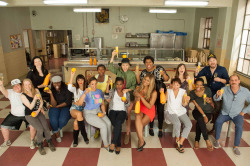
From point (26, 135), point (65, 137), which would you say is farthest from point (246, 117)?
point (26, 135)

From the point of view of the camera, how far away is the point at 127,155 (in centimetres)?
296

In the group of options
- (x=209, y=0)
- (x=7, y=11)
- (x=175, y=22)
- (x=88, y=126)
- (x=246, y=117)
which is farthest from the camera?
(x=175, y=22)

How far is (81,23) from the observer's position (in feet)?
29.7

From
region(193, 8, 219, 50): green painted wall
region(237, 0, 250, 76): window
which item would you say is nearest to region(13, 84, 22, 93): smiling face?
region(237, 0, 250, 76): window

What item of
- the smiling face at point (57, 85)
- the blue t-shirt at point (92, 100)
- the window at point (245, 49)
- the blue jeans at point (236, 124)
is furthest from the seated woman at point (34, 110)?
the window at point (245, 49)

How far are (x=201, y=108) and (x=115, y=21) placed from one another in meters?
6.86

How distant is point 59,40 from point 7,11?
839 centimetres

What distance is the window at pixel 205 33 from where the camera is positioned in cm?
769

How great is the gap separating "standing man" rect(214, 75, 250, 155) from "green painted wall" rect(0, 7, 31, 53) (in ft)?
23.0

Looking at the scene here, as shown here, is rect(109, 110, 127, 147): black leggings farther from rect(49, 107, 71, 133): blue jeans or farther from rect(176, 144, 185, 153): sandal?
rect(176, 144, 185, 153): sandal

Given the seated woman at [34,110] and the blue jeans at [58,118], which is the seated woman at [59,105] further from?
the seated woman at [34,110]

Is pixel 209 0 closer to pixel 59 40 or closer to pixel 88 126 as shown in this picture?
pixel 88 126

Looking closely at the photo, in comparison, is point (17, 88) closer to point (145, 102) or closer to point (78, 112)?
point (78, 112)

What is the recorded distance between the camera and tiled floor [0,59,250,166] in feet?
9.18
